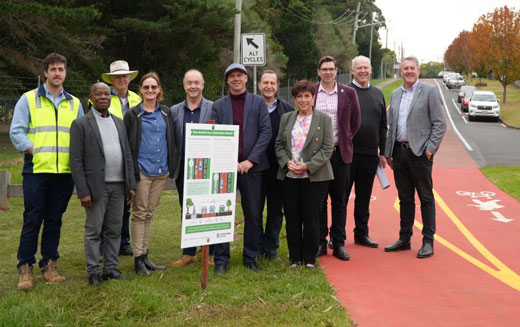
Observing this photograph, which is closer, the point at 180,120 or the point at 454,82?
the point at 180,120

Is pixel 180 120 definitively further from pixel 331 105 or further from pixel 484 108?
pixel 484 108

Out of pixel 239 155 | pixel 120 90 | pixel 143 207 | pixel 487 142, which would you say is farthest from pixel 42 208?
pixel 487 142

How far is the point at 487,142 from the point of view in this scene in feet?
80.8

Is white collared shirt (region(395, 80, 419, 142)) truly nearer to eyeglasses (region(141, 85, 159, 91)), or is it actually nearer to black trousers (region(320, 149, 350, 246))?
black trousers (region(320, 149, 350, 246))

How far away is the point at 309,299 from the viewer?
5.68 meters

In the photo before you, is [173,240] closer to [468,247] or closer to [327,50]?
[468,247]

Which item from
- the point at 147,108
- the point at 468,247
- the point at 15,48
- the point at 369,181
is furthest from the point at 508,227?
the point at 15,48

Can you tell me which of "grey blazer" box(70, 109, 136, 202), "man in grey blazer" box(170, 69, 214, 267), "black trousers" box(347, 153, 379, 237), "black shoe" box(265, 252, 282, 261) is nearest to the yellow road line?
"black trousers" box(347, 153, 379, 237)

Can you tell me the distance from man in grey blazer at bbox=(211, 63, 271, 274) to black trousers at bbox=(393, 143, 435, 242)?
206cm

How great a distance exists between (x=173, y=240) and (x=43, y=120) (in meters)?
3.17

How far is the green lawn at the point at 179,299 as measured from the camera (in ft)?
16.5

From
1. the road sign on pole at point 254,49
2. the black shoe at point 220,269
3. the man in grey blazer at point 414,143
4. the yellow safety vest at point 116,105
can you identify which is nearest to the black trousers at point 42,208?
the yellow safety vest at point 116,105

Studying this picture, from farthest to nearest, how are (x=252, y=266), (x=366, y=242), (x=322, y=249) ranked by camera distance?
1. (x=366, y=242)
2. (x=322, y=249)
3. (x=252, y=266)

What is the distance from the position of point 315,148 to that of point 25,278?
325cm
